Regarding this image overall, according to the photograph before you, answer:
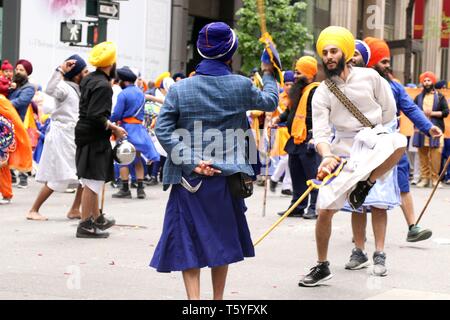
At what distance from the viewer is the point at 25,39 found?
21625mm

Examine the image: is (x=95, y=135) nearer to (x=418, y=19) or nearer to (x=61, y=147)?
(x=61, y=147)

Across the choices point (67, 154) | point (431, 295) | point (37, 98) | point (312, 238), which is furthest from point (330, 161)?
point (37, 98)

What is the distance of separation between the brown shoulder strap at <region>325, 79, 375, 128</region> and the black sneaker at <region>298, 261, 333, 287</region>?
111 cm

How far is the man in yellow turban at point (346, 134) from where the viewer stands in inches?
260

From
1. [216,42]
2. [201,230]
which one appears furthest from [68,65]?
[201,230]

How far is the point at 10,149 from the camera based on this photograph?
A: 1198 centimetres

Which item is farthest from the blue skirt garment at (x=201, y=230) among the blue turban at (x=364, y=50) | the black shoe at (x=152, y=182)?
the black shoe at (x=152, y=182)

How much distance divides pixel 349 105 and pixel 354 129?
194 mm

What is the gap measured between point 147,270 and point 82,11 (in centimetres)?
1632

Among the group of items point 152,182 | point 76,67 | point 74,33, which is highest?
point 74,33

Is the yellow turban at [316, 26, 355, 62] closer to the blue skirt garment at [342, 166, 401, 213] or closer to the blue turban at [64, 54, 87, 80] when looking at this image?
the blue skirt garment at [342, 166, 401, 213]

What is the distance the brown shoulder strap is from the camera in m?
6.76

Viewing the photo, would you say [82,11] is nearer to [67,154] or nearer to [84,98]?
[67,154]

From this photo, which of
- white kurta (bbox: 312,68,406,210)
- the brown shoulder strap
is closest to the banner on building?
white kurta (bbox: 312,68,406,210)
